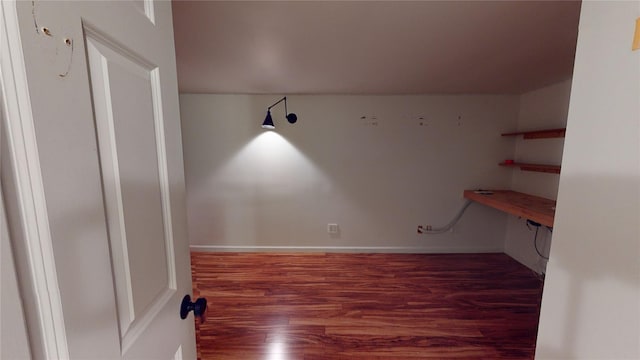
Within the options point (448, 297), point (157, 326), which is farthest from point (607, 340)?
point (448, 297)

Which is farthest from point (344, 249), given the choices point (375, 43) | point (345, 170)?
point (375, 43)

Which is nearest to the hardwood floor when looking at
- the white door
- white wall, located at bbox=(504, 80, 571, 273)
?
white wall, located at bbox=(504, 80, 571, 273)

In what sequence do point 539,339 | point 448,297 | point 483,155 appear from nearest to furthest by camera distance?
point 539,339, point 448,297, point 483,155

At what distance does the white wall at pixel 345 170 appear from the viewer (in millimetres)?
3062

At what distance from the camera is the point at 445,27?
140cm

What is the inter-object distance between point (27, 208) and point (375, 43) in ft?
5.83

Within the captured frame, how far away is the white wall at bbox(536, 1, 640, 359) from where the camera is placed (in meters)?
0.59

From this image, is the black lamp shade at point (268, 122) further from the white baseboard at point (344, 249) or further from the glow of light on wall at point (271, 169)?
the white baseboard at point (344, 249)

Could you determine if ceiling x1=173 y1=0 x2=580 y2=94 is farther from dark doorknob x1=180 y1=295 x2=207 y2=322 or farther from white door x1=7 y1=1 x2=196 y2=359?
dark doorknob x1=180 y1=295 x2=207 y2=322

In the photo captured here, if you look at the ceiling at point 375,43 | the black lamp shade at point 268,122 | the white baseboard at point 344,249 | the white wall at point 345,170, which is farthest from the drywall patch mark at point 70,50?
the white baseboard at point 344,249

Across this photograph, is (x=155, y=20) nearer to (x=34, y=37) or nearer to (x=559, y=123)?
(x=34, y=37)

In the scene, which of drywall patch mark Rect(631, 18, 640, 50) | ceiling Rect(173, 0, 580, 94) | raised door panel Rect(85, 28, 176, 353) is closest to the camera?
raised door panel Rect(85, 28, 176, 353)

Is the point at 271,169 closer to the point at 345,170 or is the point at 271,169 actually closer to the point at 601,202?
the point at 345,170

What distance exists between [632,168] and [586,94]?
0.81ft
